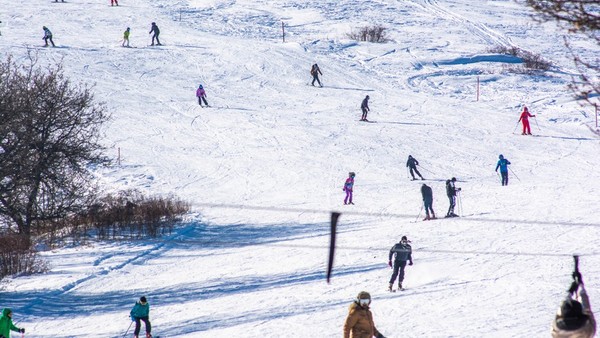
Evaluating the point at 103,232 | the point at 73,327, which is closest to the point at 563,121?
the point at 103,232

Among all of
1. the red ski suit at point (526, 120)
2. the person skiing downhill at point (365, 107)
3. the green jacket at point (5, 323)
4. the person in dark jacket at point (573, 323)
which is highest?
the person skiing downhill at point (365, 107)

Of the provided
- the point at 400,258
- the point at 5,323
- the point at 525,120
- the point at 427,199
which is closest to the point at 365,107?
the point at 525,120

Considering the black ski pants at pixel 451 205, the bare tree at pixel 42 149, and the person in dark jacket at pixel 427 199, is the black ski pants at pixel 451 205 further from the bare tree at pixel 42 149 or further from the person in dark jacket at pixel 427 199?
the bare tree at pixel 42 149

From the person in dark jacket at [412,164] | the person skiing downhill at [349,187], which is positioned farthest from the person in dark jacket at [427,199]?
the person in dark jacket at [412,164]

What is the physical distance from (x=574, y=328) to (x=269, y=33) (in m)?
49.6

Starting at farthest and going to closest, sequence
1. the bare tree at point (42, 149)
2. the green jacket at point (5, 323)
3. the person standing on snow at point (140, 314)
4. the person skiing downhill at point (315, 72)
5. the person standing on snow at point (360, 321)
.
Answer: the person skiing downhill at point (315, 72) → the bare tree at point (42, 149) → the person standing on snow at point (140, 314) → the green jacket at point (5, 323) → the person standing on snow at point (360, 321)

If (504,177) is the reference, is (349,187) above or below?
below

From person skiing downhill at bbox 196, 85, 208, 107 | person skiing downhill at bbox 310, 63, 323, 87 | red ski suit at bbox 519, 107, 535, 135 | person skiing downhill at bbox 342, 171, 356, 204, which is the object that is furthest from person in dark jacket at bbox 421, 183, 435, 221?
person skiing downhill at bbox 310, 63, 323, 87

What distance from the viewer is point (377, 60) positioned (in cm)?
4800

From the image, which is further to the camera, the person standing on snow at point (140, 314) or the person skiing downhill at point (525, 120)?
the person skiing downhill at point (525, 120)

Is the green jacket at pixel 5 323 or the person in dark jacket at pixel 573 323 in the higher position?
the person in dark jacket at pixel 573 323

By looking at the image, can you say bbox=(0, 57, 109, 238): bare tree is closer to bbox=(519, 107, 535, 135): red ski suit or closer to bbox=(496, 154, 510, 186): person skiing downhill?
bbox=(496, 154, 510, 186): person skiing downhill

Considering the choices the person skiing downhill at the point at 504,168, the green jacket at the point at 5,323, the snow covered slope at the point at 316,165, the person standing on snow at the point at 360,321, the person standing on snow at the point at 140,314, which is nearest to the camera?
the person standing on snow at the point at 360,321

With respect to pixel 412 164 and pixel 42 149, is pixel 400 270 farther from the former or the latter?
pixel 42 149
